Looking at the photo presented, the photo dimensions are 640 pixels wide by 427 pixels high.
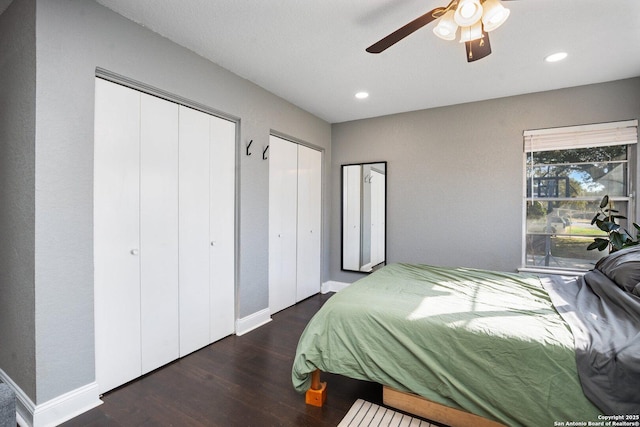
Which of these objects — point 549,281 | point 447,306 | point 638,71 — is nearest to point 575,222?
point 549,281

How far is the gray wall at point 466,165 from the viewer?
3.11 meters

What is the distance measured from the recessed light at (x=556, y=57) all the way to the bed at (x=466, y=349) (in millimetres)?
1839

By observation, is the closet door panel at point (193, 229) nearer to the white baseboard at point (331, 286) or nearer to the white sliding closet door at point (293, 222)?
the white sliding closet door at point (293, 222)

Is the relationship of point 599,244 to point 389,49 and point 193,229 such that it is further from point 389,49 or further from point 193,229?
point 193,229

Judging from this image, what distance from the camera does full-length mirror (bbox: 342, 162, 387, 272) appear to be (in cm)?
409

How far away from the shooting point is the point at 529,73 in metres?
2.77

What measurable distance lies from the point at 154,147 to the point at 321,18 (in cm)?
152

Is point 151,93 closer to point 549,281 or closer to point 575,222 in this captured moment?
point 549,281

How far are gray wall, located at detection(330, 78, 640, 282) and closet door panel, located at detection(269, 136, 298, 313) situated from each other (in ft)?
3.75

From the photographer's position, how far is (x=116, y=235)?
203 centimetres

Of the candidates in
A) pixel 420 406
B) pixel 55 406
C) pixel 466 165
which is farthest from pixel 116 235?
pixel 466 165

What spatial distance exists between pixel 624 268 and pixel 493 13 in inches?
68.7

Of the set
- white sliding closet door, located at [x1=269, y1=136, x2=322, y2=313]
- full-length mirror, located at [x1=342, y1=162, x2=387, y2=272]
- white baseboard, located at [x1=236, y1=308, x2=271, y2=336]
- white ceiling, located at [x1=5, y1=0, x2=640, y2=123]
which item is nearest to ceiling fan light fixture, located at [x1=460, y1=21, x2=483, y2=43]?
white ceiling, located at [x1=5, y1=0, x2=640, y2=123]

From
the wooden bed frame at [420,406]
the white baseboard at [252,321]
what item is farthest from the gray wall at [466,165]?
the wooden bed frame at [420,406]
